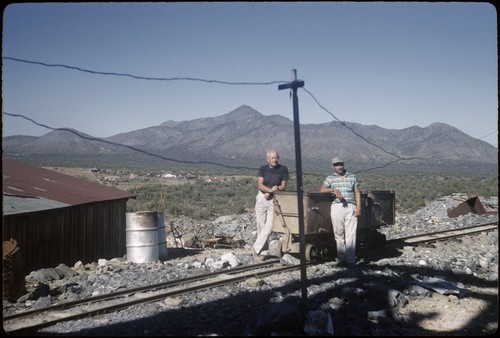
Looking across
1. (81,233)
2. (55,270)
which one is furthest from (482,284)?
(81,233)

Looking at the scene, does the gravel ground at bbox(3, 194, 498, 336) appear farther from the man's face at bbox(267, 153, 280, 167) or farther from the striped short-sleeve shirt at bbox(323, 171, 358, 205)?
the man's face at bbox(267, 153, 280, 167)

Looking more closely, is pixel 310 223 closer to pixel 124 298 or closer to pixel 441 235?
pixel 124 298

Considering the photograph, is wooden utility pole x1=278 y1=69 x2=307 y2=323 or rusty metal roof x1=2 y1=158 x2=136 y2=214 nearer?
wooden utility pole x1=278 y1=69 x2=307 y2=323

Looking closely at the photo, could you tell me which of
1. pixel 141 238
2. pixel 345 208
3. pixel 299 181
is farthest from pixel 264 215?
pixel 141 238

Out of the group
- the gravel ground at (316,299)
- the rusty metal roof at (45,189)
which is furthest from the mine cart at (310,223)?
the rusty metal roof at (45,189)

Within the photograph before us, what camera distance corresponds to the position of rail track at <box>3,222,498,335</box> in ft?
20.2

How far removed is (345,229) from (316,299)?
2.48 m

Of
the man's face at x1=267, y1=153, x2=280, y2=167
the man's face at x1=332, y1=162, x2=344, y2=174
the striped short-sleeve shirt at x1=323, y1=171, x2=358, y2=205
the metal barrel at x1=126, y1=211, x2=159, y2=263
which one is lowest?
the metal barrel at x1=126, y1=211, x2=159, y2=263

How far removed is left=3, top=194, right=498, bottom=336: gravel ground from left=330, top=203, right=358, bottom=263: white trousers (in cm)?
33

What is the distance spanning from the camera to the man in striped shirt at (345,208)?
8.98 m

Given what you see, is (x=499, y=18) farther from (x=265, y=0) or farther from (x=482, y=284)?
(x=482, y=284)

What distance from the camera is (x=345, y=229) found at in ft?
29.8

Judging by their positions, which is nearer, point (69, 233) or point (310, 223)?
point (310, 223)

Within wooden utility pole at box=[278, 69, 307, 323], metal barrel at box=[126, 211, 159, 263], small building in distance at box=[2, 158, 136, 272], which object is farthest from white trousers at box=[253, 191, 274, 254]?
small building in distance at box=[2, 158, 136, 272]
